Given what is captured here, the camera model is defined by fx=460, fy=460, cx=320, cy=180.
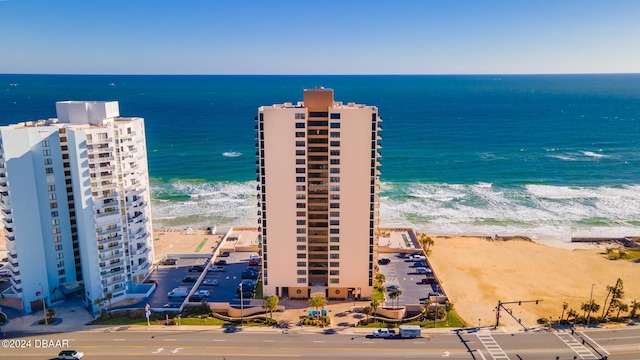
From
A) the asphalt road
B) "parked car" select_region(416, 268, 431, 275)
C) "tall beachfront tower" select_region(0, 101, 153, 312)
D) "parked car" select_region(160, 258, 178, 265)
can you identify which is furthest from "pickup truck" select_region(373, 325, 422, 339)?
"parked car" select_region(160, 258, 178, 265)

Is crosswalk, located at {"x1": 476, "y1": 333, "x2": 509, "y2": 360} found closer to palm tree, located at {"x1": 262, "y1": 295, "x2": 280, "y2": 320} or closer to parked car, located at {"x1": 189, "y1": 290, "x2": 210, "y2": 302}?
palm tree, located at {"x1": 262, "y1": 295, "x2": 280, "y2": 320}

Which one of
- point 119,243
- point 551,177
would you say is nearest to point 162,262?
point 119,243

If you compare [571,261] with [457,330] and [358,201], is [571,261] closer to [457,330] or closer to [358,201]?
[457,330]

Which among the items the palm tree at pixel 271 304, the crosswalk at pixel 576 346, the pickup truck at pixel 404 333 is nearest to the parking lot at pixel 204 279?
the palm tree at pixel 271 304

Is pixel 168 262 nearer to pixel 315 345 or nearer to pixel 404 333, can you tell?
pixel 315 345

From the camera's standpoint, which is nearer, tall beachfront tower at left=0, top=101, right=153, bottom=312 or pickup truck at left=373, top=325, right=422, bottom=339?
pickup truck at left=373, top=325, right=422, bottom=339

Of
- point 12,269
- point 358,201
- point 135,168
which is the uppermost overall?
point 135,168
